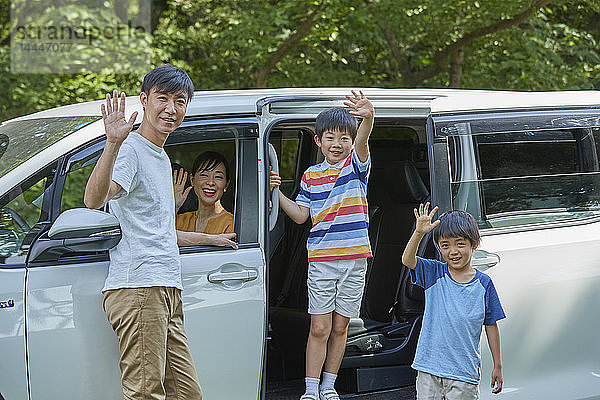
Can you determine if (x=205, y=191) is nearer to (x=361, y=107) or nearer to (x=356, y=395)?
(x=361, y=107)

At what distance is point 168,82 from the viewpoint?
3410mm

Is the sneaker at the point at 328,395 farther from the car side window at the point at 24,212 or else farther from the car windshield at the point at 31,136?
the car windshield at the point at 31,136

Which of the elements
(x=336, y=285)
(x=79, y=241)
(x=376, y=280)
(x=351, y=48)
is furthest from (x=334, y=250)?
(x=351, y=48)

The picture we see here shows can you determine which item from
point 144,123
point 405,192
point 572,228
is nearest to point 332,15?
point 405,192

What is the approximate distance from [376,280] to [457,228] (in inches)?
54.9

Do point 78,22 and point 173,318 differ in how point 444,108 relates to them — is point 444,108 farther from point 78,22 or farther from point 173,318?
point 78,22

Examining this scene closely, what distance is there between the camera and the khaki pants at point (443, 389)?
11.9 feet

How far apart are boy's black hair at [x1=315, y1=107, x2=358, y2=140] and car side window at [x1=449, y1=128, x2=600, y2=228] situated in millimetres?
586

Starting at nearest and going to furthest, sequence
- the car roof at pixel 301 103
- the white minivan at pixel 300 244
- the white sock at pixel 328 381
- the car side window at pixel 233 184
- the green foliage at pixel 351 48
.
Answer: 1. the white minivan at pixel 300 244
2. the car roof at pixel 301 103
3. the car side window at pixel 233 184
4. the white sock at pixel 328 381
5. the green foliage at pixel 351 48

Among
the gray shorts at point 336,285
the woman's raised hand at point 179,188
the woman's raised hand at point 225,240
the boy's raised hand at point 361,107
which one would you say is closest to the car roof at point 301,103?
the boy's raised hand at point 361,107

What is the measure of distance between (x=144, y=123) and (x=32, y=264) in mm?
750

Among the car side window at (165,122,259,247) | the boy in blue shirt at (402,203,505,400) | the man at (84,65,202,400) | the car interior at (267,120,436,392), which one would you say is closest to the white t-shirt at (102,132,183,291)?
the man at (84,65,202,400)

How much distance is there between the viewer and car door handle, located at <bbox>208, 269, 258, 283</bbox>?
3668 millimetres

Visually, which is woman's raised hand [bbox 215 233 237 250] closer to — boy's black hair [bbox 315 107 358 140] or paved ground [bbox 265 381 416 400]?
boy's black hair [bbox 315 107 358 140]
